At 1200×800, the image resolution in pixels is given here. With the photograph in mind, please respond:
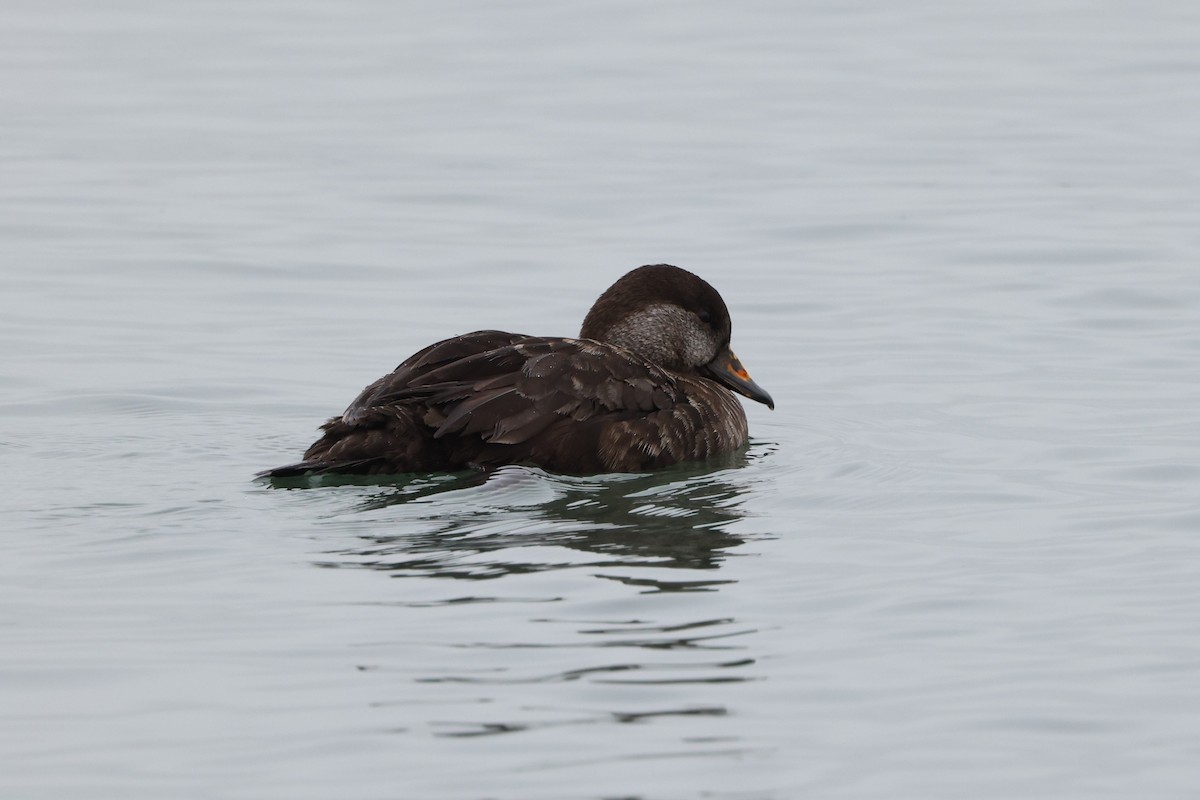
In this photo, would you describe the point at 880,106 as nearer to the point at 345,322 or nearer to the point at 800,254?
the point at 800,254

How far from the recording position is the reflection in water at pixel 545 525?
757 cm

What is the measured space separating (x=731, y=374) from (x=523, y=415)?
2.04 metres

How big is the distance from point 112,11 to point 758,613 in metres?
19.5

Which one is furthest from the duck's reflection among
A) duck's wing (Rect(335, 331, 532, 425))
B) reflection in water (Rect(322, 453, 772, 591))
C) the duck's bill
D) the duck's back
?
the duck's bill

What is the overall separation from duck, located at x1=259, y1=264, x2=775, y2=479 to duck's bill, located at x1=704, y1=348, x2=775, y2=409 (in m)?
0.41

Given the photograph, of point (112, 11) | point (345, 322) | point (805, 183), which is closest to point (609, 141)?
point (805, 183)

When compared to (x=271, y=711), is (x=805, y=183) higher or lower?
higher

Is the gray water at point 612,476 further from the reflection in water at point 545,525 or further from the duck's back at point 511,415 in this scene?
the duck's back at point 511,415

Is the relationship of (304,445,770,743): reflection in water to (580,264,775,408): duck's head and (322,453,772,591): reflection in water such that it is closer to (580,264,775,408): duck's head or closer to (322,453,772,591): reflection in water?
(322,453,772,591): reflection in water

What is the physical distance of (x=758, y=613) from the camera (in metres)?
7.11

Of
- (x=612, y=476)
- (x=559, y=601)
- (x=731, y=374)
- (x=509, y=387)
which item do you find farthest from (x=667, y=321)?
(x=559, y=601)

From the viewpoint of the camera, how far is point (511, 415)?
880 cm

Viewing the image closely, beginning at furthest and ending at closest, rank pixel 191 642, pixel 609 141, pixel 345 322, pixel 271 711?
pixel 609 141
pixel 345 322
pixel 191 642
pixel 271 711

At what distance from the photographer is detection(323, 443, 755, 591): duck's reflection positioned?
7559 millimetres
